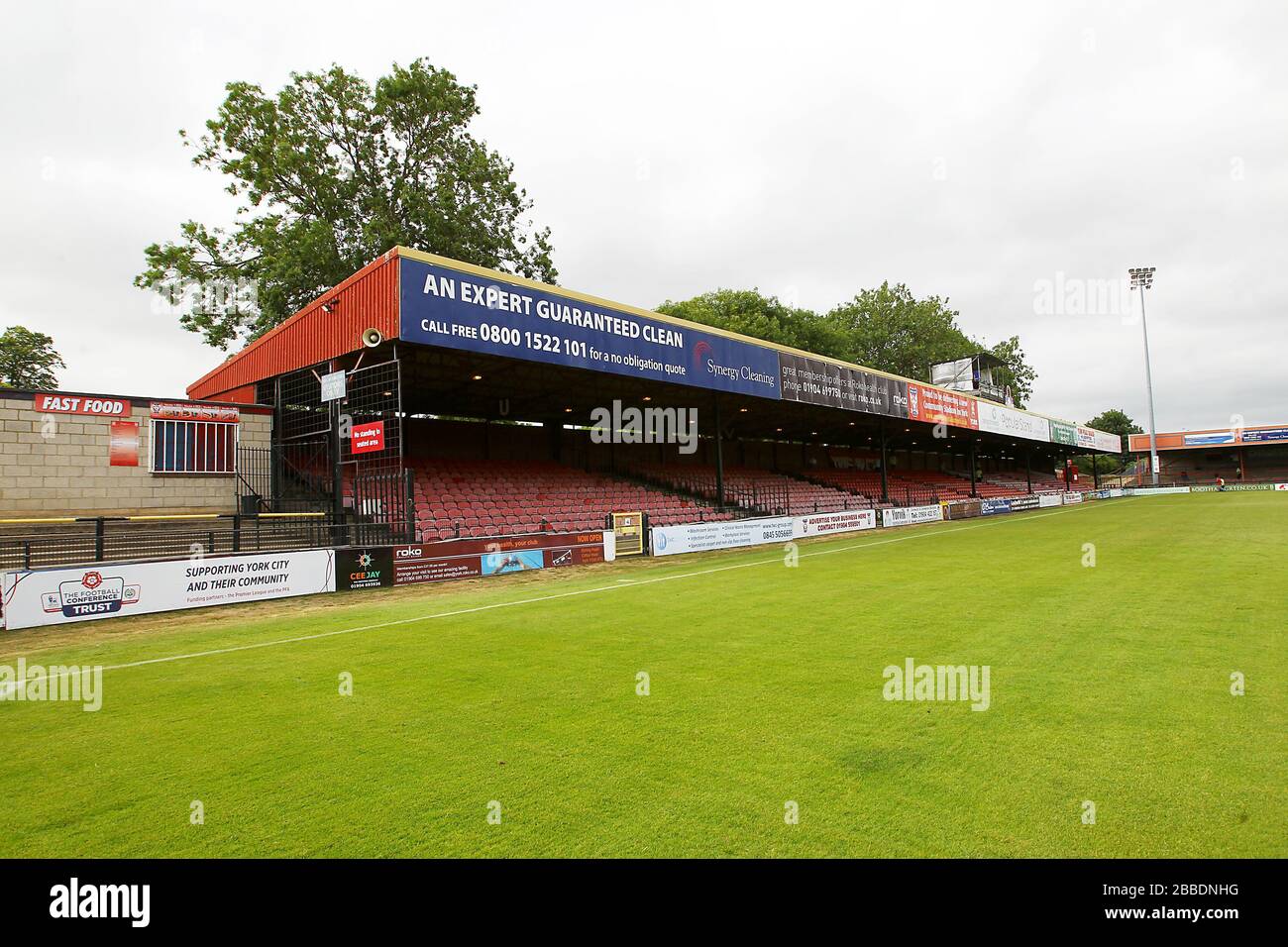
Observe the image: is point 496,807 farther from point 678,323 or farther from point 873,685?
point 678,323

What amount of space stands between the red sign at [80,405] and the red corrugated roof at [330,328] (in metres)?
3.92

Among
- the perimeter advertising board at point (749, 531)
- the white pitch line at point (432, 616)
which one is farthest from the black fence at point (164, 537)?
the perimeter advertising board at point (749, 531)

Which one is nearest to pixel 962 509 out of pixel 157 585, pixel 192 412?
pixel 192 412

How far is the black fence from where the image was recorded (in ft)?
38.9

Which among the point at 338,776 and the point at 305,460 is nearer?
the point at 338,776

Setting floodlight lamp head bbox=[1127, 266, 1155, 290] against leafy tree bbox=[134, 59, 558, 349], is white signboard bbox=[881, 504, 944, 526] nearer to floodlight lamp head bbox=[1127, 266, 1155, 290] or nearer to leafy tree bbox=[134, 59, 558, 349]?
leafy tree bbox=[134, 59, 558, 349]

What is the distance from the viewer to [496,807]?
3.69 meters

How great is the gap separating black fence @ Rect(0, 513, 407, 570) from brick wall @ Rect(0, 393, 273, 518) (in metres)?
1.71

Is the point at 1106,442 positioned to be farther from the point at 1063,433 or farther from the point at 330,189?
the point at 330,189

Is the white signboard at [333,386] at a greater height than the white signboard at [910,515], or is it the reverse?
the white signboard at [333,386]

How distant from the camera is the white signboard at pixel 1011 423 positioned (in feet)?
132

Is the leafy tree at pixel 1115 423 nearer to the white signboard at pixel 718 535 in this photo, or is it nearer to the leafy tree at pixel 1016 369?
the leafy tree at pixel 1016 369

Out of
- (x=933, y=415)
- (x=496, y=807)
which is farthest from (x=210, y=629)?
(x=933, y=415)

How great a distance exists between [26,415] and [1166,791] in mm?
21322
